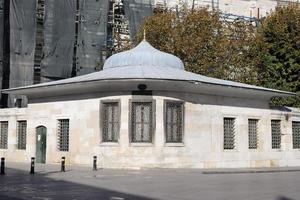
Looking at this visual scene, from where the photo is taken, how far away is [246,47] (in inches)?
1772

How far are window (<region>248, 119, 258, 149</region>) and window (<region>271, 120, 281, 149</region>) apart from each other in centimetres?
170

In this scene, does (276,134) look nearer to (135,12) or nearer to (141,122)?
(141,122)

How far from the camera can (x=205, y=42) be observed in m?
42.3

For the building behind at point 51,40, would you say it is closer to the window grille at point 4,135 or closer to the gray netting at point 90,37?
the gray netting at point 90,37

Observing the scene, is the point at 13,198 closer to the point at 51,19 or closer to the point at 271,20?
the point at 51,19

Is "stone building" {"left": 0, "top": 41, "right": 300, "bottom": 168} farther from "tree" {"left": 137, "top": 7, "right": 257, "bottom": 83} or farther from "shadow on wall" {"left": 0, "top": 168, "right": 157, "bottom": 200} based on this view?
"tree" {"left": 137, "top": 7, "right": 257, "bottom": 83}

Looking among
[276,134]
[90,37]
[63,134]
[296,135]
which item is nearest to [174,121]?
[63,134]

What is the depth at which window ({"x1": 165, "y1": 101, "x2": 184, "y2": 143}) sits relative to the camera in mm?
27641

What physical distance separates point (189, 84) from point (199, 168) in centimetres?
479

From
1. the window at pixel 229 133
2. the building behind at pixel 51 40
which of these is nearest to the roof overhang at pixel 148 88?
the window at pixel 229 133

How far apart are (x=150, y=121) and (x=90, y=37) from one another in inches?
783

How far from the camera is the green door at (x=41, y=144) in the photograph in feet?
105

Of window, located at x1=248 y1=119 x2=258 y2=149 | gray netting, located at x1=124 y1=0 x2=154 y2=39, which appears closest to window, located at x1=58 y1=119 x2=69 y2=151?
window, located at x1=248 y1=119 x2=258 y2=149

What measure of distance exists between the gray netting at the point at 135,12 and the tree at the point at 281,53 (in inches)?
420
